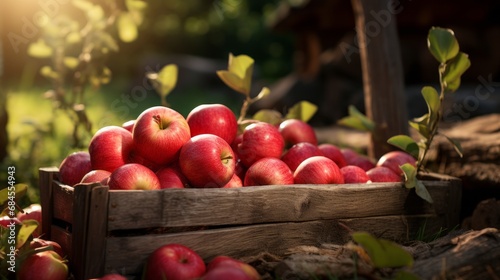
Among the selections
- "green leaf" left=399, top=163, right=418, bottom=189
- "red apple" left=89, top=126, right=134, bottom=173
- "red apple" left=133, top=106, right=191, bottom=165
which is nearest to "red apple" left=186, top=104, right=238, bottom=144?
"red apple" left=133, top=106, right=191, bottom=165

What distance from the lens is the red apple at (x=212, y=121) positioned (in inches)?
115

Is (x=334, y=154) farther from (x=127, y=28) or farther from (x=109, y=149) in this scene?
(x=127, y=28)

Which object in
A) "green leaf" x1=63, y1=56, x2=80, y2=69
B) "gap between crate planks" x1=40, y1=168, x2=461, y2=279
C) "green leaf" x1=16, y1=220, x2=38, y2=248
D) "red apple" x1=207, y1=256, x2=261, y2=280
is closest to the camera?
"red apple" x1=207, y1=256, x2=261, y2=280

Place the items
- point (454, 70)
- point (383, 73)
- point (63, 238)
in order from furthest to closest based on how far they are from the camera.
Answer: point (383, 73) < point (454, 70) < point (63, 238)

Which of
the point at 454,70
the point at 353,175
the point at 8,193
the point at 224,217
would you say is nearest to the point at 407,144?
the point at 353,175

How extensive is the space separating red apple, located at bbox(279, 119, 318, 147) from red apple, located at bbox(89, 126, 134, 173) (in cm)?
95

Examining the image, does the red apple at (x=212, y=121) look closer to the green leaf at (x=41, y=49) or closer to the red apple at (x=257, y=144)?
the red apple at (x=257, y=144)

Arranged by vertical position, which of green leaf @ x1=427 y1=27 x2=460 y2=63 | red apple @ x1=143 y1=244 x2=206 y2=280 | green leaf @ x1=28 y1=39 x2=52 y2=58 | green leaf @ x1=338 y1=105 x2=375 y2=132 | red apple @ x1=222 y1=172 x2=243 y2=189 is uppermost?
green leaf @ x1=427 y1=27 x2=460 y2=63

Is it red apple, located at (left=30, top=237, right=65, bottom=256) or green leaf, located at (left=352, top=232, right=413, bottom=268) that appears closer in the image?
green leaf, located at (left=352, top=232, right=413, bottom=268)

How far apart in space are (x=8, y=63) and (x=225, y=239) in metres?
11.2

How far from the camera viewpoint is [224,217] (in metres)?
2.58

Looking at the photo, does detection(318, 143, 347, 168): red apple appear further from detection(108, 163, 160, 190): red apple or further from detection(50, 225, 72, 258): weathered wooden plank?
detection(50, 225, 72, 258): weathered wooden plank

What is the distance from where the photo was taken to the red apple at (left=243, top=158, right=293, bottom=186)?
2809 millimetres

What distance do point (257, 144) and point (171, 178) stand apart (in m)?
0.50
